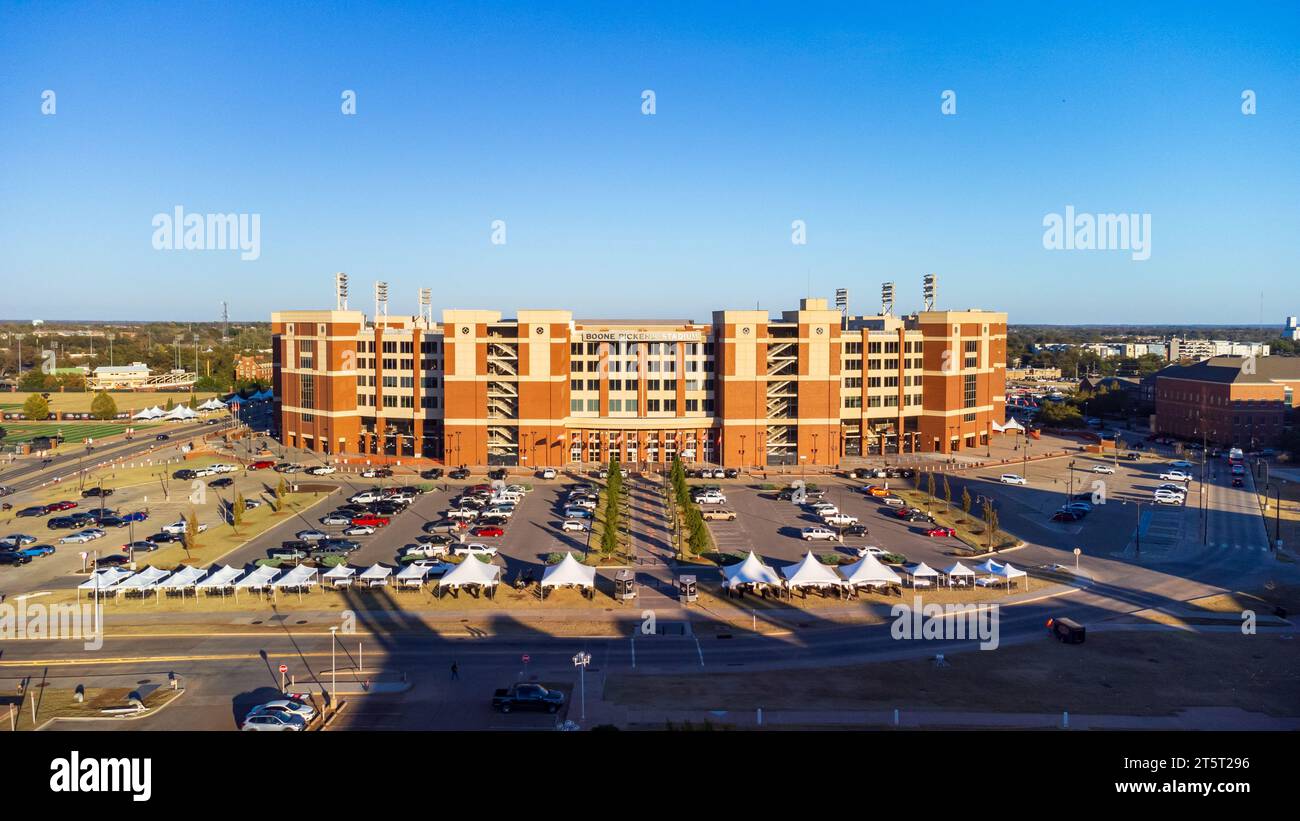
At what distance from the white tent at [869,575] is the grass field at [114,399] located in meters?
81.9

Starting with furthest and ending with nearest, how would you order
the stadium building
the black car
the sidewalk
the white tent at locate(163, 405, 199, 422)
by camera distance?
the white tent at locate(163, 405, 199, 422), the stadium building, the black car, the sidewalk

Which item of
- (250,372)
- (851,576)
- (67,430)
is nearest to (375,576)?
(851,576)

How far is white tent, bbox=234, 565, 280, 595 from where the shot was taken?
30.4m

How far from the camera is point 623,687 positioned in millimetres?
21984

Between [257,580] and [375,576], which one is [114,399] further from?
[375,576]

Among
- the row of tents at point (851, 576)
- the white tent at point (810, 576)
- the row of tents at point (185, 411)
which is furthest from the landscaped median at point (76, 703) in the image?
the row of tents at point (185, 411)

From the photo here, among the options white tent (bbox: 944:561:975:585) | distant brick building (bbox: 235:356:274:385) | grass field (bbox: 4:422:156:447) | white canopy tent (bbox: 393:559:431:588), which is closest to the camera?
white canopy tent (bbox: 393:559:431:588)

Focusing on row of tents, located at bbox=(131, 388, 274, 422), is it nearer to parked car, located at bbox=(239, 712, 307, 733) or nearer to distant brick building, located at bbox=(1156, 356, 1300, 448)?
parked car, located at bbox=(239, 712, 307, 733)

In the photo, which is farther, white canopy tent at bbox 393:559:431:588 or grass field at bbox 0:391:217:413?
grass field at bbox 0:391:217:413

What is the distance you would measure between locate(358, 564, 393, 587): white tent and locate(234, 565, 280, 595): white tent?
315 centimetres

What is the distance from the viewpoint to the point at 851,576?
30.7 metres

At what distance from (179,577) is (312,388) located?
3155cm

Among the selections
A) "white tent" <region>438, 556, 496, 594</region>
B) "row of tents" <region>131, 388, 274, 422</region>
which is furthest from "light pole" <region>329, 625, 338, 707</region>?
"row of tents" <region>131, 388, 274, 422</region>

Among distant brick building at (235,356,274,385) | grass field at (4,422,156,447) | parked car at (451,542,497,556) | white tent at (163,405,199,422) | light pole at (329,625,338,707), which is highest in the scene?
distant brick building at (235,356,274,385)
